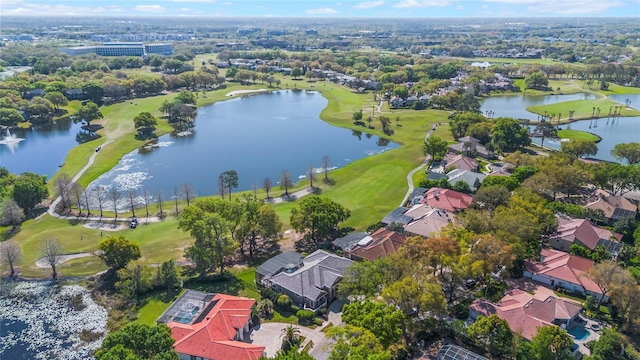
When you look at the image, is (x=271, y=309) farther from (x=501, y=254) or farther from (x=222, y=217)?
(x=501, y=254)

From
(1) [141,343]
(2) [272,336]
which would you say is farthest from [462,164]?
(1) [141,343]

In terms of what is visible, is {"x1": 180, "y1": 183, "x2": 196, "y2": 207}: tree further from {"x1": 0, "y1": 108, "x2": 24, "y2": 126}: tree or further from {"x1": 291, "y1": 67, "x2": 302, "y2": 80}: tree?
{"x1": 291, "y1": 67, "x2": 302, "y2": 80}: tree

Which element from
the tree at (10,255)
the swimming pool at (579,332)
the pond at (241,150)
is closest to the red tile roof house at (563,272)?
the swimming pool at (579,332)

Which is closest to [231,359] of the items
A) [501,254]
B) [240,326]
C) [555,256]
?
[240,326]

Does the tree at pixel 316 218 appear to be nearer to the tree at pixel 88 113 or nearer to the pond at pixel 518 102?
the tree at pixel 88 113

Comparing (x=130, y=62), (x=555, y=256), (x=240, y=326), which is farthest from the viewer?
(x=130, y=62)

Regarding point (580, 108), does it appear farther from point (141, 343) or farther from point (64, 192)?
point (141, 343)
